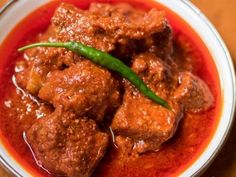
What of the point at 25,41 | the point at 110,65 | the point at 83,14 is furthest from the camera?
the point at 25,41

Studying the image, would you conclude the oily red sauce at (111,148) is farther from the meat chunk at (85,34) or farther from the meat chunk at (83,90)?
the meat chunk at (83,90)

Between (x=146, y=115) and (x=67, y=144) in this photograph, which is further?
(x=146, y=115)

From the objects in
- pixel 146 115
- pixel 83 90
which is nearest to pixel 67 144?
pixel 83 90

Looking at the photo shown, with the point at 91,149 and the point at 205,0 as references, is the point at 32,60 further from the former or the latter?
the point at 205,0

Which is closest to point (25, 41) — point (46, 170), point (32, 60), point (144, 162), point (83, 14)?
point (32, 60)

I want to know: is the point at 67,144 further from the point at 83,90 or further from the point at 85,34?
the point at 85,34

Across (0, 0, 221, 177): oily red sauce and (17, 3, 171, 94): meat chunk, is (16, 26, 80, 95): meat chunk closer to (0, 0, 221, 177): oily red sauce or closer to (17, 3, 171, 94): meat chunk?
(17, 3, 171, 94): meat chunk

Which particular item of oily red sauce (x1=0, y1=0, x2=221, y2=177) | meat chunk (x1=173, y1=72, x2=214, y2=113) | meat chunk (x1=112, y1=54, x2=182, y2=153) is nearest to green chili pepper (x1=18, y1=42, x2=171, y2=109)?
meat chunk (x1=112, y1=54, x2=182, y2=153)
